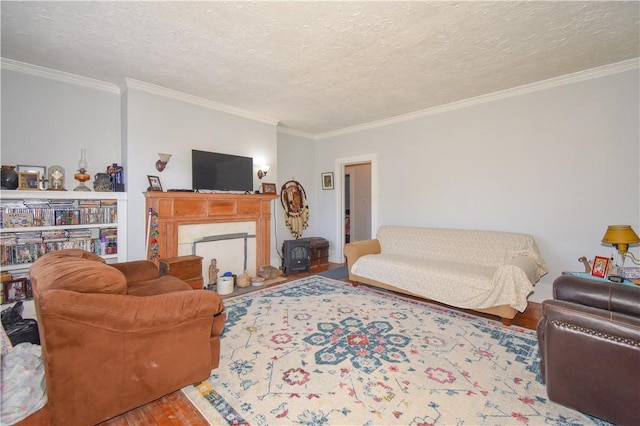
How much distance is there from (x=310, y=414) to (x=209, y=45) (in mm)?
2843

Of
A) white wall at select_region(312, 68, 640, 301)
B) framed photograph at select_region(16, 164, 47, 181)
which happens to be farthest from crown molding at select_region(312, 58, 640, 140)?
framed photograph at select_region(16, 164, 47, 181)

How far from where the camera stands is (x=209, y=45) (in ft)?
8.18

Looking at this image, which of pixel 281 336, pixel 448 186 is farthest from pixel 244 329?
pixel 448 186

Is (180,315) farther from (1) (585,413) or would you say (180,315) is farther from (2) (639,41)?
(2) (639,41)

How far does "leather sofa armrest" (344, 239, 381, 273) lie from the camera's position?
13.3 feet

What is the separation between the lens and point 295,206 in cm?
553

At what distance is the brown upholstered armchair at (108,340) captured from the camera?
54.4 inches

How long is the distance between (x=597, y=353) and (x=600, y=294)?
46 cm

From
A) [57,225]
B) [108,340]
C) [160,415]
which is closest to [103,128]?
[57,225]

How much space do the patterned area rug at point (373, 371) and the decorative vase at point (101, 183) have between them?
6.47 feet

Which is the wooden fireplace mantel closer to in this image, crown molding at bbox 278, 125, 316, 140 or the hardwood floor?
crown molding at bbox 278, 125, 316, 140

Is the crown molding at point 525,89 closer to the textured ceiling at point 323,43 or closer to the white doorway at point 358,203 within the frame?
the textured ceiling at point 323,43

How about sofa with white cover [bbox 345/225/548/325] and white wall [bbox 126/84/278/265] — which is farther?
white wall [bbox 126/84/278/265]

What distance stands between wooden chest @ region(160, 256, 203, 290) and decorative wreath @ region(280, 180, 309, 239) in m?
2.19
